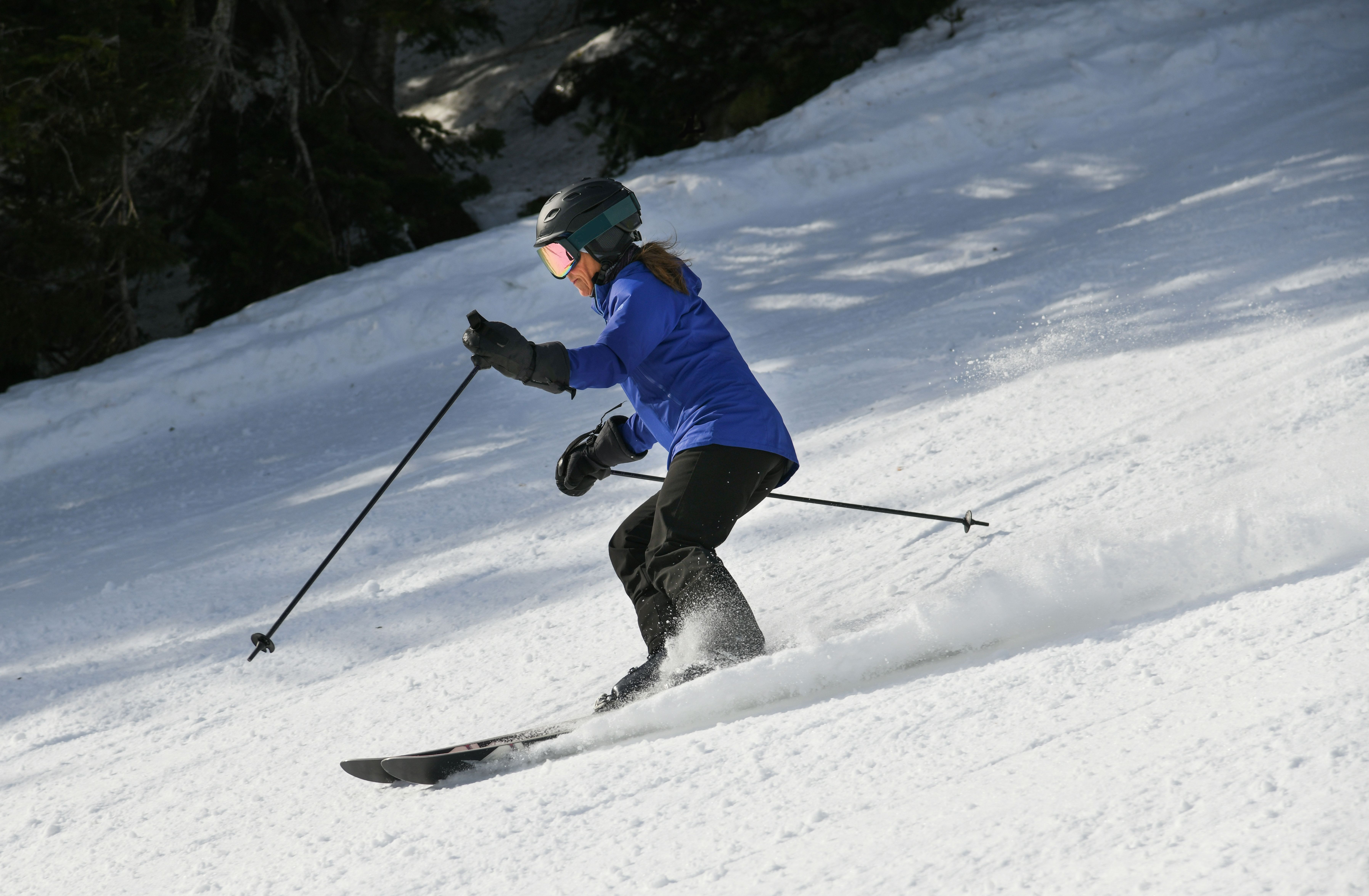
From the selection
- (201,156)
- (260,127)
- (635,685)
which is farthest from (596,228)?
(201,156)

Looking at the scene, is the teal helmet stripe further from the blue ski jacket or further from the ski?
the ski

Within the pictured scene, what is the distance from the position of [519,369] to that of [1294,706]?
77.7 inches

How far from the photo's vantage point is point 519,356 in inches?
111

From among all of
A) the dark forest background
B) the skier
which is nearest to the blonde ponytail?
the skier

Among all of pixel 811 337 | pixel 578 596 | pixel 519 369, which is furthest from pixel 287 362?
pixel 519 369

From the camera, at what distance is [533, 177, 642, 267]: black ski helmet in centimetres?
303

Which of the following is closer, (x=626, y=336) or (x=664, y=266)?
(x=626, y=336)

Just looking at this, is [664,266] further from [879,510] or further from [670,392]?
[879,510]

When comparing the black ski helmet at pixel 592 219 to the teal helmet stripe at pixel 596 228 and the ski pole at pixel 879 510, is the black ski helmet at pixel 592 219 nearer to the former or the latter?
the teal helmet stripe at pixel 596 228

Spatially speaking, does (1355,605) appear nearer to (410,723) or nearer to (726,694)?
(726,694)

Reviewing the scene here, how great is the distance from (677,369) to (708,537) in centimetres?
49

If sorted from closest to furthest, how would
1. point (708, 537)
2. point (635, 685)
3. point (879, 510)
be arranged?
point (708, 537)
point (635, 685)
point (879, 510)

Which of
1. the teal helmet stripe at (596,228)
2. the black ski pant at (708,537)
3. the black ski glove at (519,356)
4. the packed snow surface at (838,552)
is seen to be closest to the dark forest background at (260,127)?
the packed snow surface at (838,552)

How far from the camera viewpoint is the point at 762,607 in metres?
3.74
